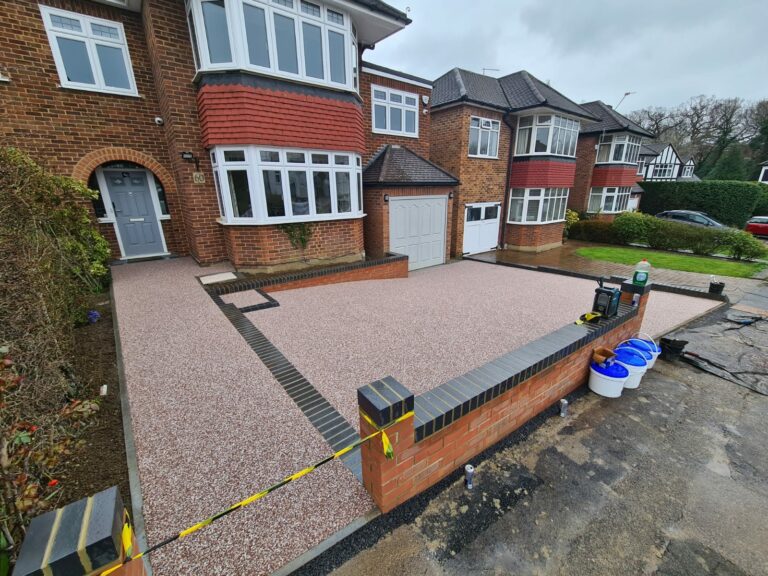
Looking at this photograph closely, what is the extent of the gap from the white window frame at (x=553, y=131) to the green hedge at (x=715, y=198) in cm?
1403

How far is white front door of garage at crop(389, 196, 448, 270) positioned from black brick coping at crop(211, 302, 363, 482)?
602 centimetres

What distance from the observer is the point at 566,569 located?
6.72 ft

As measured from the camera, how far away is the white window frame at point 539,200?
44.4 ft

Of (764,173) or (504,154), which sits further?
(764,173)

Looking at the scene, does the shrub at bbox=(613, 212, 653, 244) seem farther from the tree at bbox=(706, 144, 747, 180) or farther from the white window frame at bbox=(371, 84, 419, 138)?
the tree at bbox=(706, 144, 747, 180)

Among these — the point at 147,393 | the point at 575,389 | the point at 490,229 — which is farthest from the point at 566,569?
the point at 490,229

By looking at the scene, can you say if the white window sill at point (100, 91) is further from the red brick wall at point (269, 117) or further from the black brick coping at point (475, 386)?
the black brick coping at point (475, 386)

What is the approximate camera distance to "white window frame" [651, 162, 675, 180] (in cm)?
3384

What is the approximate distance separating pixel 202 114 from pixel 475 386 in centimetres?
760

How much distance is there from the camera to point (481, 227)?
13.4m

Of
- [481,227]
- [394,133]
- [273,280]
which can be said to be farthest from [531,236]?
[273,280]

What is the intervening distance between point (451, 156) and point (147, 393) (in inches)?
455

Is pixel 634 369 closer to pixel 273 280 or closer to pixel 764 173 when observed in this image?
pixel 273 280

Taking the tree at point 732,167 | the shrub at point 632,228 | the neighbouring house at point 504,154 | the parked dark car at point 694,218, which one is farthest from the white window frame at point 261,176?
the tree at point 732,167
